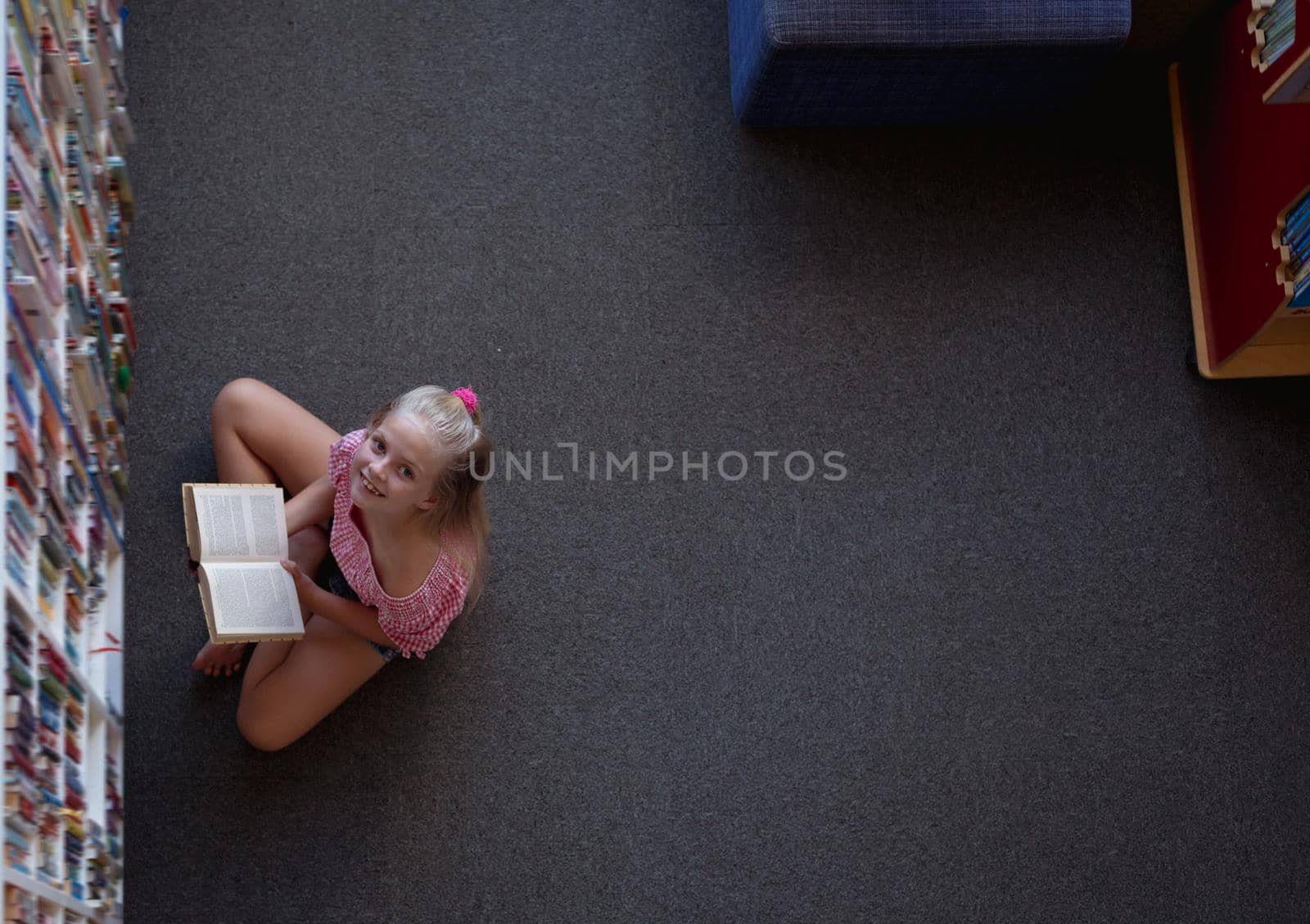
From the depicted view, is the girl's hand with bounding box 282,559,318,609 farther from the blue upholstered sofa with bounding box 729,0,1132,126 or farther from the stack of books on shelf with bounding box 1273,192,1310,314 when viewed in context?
the stack of books on shelf with bounding box 1273,192,1310,314

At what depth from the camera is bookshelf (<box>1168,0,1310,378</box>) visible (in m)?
2.05

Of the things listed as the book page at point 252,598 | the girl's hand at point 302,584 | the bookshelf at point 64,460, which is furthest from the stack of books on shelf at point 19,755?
the girl's hand at point 302,584

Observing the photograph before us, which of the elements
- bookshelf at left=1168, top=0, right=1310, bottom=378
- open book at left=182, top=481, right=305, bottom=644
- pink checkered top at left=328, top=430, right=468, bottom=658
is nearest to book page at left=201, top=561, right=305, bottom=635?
open book at left=182, top=481, right=305, bottom=644

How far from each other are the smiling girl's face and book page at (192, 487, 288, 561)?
0.55 feet

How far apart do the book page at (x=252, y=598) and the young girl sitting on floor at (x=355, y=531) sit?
0.03 metres

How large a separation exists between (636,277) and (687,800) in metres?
0.93

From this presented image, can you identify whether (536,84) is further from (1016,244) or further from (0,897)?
(0,897)

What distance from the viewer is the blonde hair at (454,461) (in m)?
1.64

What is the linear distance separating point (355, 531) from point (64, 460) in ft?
1.34

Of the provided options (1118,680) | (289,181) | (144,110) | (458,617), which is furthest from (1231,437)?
(144,110)

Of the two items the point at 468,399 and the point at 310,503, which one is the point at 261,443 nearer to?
the point at 310,503

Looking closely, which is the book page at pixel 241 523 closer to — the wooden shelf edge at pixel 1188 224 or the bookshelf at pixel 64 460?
the bookshelf at pixel 64 460

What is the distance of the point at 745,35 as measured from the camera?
2.24 meters

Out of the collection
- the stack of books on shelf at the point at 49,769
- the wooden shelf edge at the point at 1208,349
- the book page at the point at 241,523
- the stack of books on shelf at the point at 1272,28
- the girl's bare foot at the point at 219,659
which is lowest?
the stack of books on shelf at the point at 49,769
